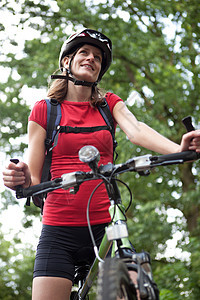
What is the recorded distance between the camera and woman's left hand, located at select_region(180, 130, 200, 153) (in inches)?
75.5

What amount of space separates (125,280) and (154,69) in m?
9.56

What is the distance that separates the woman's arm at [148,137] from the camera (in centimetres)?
196

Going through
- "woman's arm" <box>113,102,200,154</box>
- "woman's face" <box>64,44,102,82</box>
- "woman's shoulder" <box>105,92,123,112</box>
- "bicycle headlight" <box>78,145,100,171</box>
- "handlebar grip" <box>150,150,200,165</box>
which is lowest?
"handlebar grip" <box>150,150,200,165</box>

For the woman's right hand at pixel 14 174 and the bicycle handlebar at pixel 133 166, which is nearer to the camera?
the bicycle handlebar at pixel 133 166

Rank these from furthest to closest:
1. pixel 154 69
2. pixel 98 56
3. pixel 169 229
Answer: pixel 154 69 → pixel 169 229 → pixel 98 56

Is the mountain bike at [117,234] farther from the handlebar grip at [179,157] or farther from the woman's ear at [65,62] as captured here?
the woman's ear at [65,62]

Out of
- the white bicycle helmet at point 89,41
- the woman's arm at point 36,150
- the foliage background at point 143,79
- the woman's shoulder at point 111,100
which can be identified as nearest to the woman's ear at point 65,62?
the white bicycle helmet at point 89,41

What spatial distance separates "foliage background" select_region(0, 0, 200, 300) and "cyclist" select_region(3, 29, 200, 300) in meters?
5.77

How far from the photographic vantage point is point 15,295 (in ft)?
54.8

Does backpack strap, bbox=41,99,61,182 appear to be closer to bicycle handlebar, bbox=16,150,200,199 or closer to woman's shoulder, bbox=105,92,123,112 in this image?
woman's shoulder, bbox=105,92,123,112

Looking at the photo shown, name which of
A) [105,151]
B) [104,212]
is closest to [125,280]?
[104,212]

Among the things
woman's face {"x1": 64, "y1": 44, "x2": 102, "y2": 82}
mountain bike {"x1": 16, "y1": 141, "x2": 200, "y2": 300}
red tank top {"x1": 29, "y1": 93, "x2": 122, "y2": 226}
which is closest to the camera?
mountain bike {"x1": 16, "y1": 141, "x2": 200, "y2": 300}

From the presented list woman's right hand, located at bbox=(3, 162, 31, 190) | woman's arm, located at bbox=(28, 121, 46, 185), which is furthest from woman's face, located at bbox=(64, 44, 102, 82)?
woman's right hand, located at bbox=(3, 162, 31, 190)

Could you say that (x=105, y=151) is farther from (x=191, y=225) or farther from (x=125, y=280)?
(x=191, y=225)
